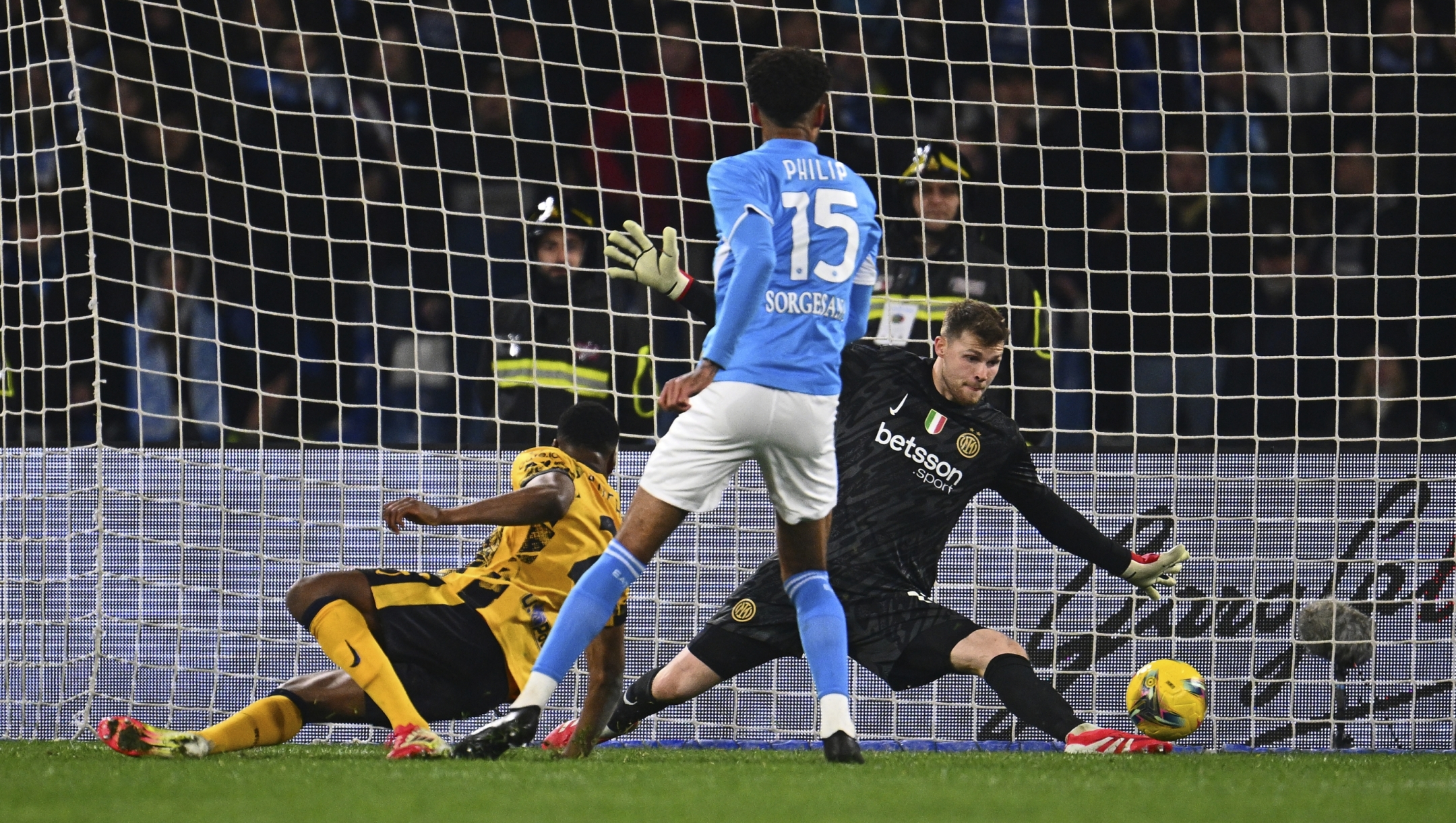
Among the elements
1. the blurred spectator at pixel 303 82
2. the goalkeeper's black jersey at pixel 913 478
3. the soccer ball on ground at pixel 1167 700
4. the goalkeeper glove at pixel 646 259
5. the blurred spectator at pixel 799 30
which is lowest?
the soccer ball on ground at pixel 1167 700

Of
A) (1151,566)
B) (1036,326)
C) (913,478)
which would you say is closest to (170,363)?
(913,478)

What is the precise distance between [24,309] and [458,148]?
2178 mm

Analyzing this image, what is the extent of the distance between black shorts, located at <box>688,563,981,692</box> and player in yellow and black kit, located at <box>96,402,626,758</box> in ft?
1.09

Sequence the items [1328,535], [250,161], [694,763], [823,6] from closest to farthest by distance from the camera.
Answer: [694,763], [1328,535], [250,161], [823,6]

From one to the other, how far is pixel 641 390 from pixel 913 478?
7.08 feet

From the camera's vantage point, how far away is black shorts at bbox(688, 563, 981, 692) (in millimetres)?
4852

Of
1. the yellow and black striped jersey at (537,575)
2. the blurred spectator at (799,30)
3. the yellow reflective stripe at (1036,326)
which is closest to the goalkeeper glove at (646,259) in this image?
the yellow and black striped jersey at (537,575)

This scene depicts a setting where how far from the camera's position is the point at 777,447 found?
13.0 feet

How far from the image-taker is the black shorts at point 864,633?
4852mm

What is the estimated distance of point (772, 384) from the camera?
390 centimetres

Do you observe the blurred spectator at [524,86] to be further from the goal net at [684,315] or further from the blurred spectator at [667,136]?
the blurred spectator at [667,136]

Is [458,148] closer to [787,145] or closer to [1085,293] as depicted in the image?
[1085,293]

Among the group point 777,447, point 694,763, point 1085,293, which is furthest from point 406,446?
point 1085,293

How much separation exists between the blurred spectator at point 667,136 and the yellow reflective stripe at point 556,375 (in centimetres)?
136
